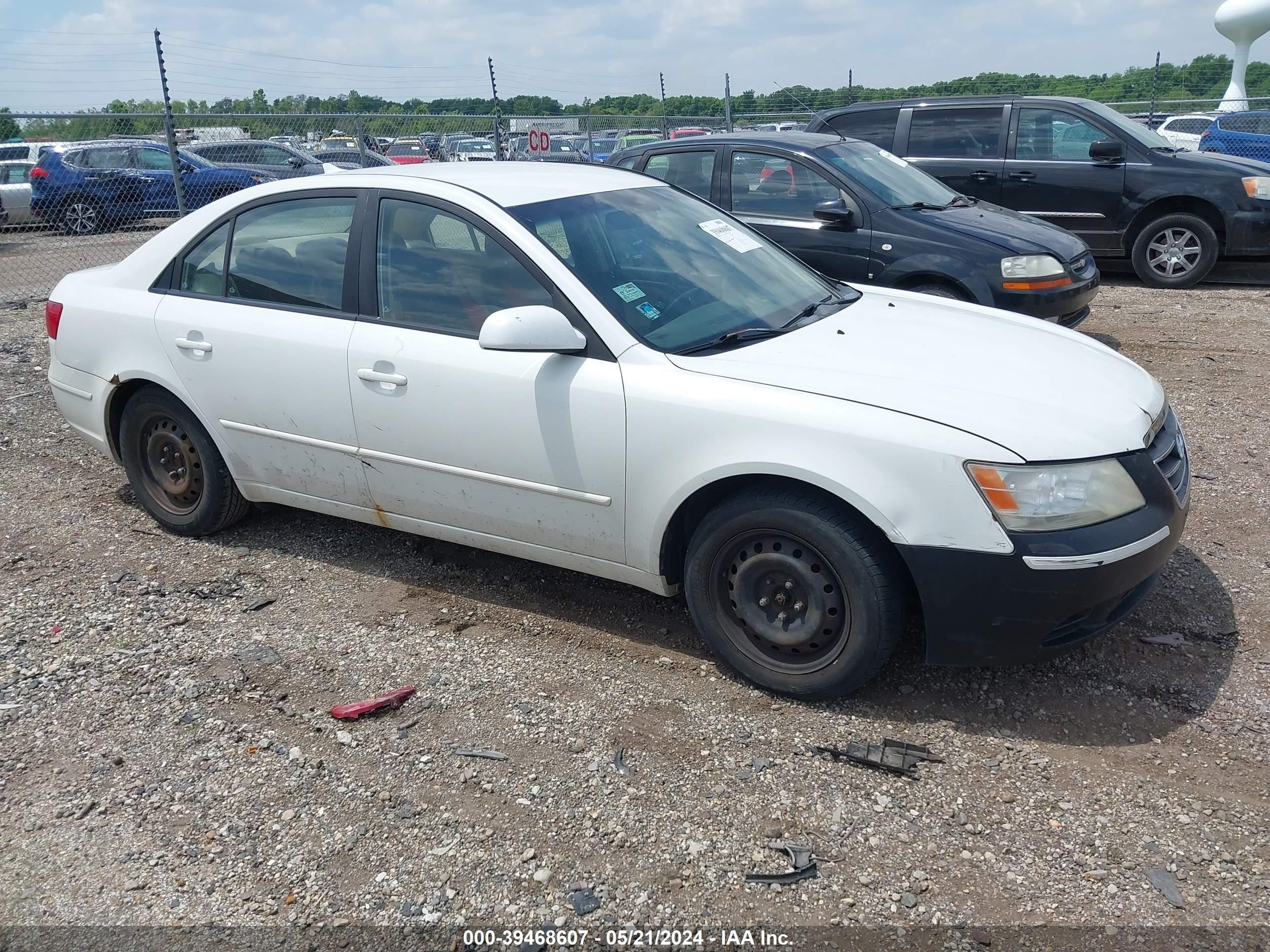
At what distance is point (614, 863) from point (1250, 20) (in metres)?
37.1

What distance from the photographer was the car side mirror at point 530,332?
3.41 m

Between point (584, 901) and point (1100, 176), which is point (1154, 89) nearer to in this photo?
point (1100, 176)

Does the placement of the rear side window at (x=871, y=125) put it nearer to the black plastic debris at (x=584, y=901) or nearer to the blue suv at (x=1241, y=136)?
the blue suv at (x=1241, y=136)

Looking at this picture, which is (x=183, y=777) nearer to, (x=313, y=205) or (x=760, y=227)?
(x=313, y=205)

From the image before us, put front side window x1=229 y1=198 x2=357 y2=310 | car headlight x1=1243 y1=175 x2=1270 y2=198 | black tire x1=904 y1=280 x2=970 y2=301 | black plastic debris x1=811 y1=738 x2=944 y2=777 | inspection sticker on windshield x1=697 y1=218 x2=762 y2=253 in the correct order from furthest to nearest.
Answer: car headlight x1=1243 y1=175 x2=1270 y2=198 < black tire x1=904 y1=280 x2=970 y2=301 < inspection sticker on windshield x1=697 y1=218 x2=762 y2=253 < front side window x1=229 y1=198 x2=357 y2=310 < black plastic debris x1=811 y1=738 x2=944 y2=777

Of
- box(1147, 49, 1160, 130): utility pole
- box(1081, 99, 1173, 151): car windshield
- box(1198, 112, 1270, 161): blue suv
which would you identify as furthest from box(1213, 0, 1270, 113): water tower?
box(1081, 99, 1173, 151): car windshield

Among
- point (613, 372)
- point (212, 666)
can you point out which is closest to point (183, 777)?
point (212, 666)

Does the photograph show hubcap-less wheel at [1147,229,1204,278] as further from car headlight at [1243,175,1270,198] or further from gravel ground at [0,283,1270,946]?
gravel ground at [0,283,1270,946]

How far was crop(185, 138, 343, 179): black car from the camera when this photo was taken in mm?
15641

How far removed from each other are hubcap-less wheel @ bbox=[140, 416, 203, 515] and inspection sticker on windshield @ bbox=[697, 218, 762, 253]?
98.9 inches

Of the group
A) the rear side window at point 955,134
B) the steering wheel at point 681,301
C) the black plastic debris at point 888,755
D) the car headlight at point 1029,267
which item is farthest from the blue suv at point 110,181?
the black plastic debris at point 888,755

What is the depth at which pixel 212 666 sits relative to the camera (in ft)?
12.6

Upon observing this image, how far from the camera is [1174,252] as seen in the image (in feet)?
32.4

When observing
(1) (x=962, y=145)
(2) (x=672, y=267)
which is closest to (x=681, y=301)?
(2) (x=672, y=267)
